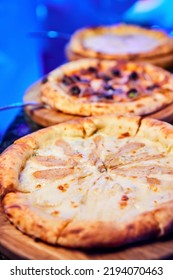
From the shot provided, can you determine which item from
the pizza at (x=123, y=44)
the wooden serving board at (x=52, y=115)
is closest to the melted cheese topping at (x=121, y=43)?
the pizza at (x=123, y=44)

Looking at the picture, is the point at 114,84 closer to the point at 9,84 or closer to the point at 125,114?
the point at 125,114

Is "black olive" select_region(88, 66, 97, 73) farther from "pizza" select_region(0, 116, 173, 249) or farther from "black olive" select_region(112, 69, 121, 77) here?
"pizza" select_region(0, 116, 173, 249)

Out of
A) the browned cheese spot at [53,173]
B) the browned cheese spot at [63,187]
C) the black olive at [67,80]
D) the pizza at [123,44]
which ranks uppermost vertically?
the pizza at [123,44]

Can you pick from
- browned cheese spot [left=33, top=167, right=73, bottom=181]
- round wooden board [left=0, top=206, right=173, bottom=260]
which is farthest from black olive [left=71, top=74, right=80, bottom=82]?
round wooden board [left=0, top=206, right=173, bottom=260]

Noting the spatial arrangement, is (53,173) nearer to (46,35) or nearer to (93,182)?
(93,182)

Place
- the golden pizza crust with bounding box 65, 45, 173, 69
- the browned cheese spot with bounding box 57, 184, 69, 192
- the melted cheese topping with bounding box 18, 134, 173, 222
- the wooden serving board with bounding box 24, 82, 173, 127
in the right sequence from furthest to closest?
the golden pizza crust with bounding box 65, 45, 173, 69 < the wooden serving board with bounding box 24, 82, 173, 127 < the browned cheese spot with bounding box 57, 184, 69, 192 < the melted cheese topping with bounding box 18, 134, 173, 222

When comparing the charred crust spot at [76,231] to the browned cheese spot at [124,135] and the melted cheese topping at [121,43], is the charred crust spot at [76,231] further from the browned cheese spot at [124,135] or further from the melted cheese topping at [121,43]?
the melted cheese topping at [121,43]

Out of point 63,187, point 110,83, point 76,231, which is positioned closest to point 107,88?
point 110,83
